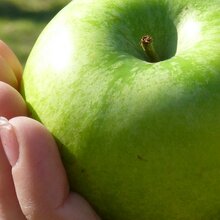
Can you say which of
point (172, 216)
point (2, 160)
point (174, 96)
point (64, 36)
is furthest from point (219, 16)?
point (2, 160)

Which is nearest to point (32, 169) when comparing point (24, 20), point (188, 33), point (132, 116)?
→ point (132, 116)

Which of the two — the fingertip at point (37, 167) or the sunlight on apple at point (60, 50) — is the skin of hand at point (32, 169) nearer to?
the fingertip at point (37, 167)

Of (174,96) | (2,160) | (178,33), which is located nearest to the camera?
(174,96)

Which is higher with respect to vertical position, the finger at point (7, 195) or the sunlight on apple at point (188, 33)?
the sunlight on apple at point (188, 33)

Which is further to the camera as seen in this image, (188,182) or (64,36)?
(64,36)

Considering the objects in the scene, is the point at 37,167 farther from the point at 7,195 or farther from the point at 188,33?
the point at 188,33

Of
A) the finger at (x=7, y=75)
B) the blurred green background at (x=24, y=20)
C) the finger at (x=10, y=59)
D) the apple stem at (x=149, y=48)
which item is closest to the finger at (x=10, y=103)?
the finger at (x=7, y=75)

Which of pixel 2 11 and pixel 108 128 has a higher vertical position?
pixel 108 128

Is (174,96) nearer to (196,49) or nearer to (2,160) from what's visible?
Result: (196,49)
